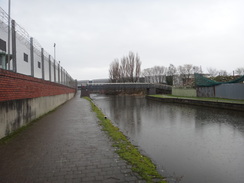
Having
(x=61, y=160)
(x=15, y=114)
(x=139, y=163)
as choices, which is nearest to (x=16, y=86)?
(x=15, y=114)

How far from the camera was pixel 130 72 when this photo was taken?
65.4 metres

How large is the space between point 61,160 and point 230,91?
22.5 metres

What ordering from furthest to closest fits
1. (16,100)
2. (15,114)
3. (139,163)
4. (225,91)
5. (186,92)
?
(186,92)
(225,91)
(16,100)
(15,114)
(139,163)

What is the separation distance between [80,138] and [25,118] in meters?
3.05

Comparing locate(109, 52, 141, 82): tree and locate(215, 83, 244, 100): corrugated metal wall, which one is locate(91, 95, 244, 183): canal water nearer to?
locate(215, 83, 244, 100): corrugated metal wall

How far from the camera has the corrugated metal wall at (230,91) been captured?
796 inches

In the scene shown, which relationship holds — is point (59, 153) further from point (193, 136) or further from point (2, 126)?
point (193, 136)

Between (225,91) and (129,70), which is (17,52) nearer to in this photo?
(225,91)

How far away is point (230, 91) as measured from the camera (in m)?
21.8

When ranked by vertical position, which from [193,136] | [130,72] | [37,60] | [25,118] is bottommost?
[193,136]

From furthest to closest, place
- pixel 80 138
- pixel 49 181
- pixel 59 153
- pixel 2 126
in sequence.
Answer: pixel 80 138
pixel 2 126
pixel 59 153
pixel 49 181

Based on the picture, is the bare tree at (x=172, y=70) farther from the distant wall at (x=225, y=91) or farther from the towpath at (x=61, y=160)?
the towpath at (x=61, y=160)

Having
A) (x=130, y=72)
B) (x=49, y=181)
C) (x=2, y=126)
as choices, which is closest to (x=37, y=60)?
(x=2, y=126)

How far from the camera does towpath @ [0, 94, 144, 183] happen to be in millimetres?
3428
